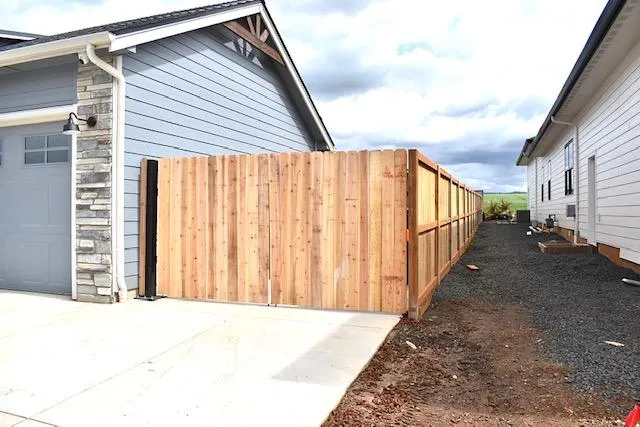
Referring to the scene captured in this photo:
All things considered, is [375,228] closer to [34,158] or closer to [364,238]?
[364,238]

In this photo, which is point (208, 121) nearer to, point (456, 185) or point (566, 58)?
point (456, 185)

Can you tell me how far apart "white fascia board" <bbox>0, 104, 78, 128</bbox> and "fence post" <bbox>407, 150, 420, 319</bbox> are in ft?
15.4

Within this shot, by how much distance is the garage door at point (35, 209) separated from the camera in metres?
6.64

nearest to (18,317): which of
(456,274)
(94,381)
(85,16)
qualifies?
(94,381)

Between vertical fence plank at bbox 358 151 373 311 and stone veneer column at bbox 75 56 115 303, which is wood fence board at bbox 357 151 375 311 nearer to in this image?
vertical fence plank at bbox 358 151 373 311

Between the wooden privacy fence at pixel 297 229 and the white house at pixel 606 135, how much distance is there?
356 centimetres

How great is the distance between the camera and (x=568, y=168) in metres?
13.9

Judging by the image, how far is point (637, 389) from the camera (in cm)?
314

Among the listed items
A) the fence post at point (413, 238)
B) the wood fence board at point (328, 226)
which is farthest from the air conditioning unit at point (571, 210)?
the wood fence board at point (328, 226)

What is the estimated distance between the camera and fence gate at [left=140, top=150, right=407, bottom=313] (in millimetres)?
5328

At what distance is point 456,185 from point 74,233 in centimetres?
733

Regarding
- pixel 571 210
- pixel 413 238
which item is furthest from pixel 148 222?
pixel 571 210

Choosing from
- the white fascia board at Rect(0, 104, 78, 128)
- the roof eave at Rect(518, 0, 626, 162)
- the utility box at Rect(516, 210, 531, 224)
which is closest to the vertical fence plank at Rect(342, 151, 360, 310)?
the white fascia board at Rect(0, 104, 78, 128)

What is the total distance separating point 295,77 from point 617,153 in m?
7.00
